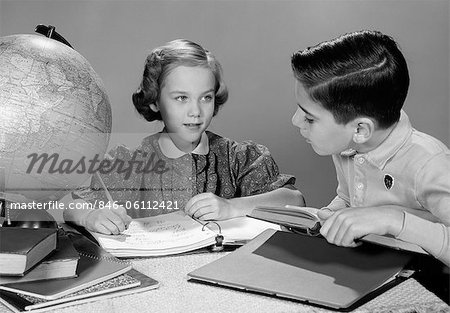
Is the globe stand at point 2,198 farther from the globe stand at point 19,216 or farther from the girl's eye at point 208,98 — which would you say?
the girl's eye at point 208,98

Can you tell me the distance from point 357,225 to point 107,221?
0.51m

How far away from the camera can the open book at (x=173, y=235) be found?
4.09 ft

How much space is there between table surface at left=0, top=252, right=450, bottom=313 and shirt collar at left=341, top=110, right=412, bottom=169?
377 millimetres

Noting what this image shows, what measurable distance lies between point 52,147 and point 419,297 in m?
0.71

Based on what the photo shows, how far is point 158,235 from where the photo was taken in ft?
4.37

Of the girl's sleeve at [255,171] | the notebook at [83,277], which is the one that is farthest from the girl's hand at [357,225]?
the girl's sleeve at [255,171]

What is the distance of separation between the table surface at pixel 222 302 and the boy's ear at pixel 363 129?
15.3 inches

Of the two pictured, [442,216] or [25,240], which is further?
[442,216]

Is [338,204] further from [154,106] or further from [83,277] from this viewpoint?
[83,277]

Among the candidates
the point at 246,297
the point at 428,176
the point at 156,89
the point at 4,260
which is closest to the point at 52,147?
the point at 4,260

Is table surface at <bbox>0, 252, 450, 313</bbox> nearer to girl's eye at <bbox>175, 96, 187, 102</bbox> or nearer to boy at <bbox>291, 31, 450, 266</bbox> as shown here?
boy at <bbox>291, 31, 450, 266</bbox>

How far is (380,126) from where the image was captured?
1.37 metres

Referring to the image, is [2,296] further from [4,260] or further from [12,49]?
[12,49]

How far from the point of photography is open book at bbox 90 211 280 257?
1.25m
